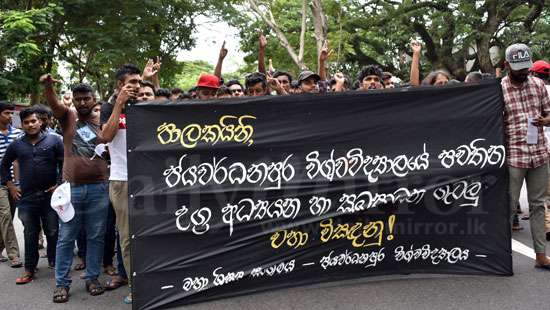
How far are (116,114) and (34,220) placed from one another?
2.01 meters

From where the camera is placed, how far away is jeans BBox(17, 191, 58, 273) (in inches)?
201

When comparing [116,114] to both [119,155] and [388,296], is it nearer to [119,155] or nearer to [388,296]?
[119,155]

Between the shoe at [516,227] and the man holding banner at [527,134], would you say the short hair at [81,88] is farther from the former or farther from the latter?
the shoe at [516,227]

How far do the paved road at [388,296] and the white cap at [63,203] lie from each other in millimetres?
752

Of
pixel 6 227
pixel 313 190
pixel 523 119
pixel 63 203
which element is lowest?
pixel 6 227

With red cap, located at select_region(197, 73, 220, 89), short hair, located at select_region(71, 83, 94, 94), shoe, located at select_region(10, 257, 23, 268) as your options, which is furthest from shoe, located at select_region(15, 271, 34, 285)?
red cap, located at select_region(197, 73, 220, 89)

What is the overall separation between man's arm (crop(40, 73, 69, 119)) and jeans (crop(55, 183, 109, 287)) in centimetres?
64

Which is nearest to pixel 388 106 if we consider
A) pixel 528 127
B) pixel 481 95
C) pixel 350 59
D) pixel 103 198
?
pixel 481 95

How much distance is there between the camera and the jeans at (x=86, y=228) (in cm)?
439

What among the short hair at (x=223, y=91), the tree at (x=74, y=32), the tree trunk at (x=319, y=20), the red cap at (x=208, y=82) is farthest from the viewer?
the tree trunk at (x=319, y=20)

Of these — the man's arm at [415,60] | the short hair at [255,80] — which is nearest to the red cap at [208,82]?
the short hair at [255,80]

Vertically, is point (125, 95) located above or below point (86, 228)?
above

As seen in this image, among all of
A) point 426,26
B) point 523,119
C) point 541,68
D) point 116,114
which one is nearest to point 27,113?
point 116,114

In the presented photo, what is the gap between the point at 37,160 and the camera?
17.1 ft
